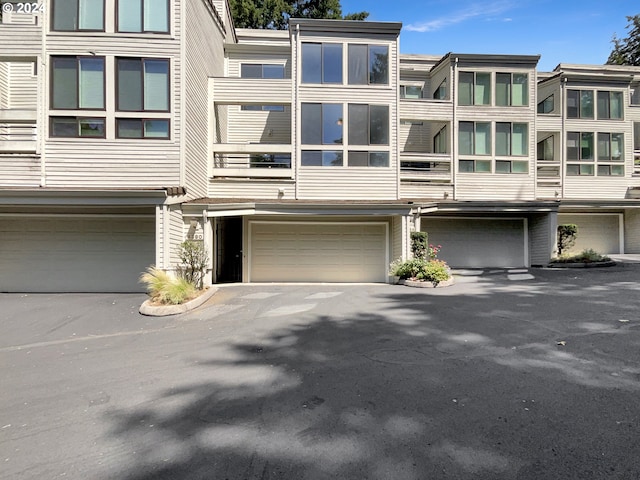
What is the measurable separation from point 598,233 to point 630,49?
2224 centimetres

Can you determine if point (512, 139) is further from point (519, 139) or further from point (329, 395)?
point (329, 395)

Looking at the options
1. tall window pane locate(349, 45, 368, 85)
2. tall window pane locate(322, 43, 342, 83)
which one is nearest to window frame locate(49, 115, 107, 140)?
tall window pane locate(322, 43, 342, 83)

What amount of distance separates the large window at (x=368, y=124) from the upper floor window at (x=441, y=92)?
4628 millimetres

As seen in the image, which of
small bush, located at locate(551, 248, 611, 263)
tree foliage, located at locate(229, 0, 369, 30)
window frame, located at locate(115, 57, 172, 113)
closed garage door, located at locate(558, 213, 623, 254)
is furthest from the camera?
tree foliage, located at locate(229, 0, 369, 30)

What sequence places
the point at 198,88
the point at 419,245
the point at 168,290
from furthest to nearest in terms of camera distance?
1. the point at 198,88
2. the point at 419,245
3. the point at 168,290

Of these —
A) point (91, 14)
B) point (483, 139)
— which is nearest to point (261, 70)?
point (91, 14)

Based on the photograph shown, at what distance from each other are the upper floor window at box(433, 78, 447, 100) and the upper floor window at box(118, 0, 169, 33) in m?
11.6

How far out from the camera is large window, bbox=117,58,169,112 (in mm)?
10336

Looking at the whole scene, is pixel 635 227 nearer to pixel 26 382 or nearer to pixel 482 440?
pixel 482 440

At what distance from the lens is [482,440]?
2676 mm

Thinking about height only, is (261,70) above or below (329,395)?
above

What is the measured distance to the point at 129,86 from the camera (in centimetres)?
1035

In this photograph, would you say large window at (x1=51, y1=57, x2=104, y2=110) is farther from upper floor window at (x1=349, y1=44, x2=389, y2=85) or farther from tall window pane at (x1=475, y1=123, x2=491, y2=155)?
tall window pane at (x1=475, y1=123, x2=491, y2=155)

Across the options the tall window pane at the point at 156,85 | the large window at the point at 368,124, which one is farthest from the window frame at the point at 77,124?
the large window at the point at 368,124
